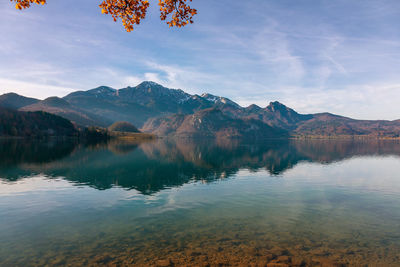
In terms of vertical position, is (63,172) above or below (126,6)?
below

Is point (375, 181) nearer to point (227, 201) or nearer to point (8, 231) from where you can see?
point (227, 201)

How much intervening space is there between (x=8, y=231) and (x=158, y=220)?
52.4ft

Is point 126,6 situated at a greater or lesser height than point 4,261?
greater

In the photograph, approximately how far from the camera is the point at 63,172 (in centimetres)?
6256

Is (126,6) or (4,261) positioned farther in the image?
(4,261)

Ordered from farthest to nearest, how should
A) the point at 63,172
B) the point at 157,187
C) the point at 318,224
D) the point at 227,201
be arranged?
1. the point at 63,172
2. the point at 157,187
3. the point at 227,201
4. the point at 318,224

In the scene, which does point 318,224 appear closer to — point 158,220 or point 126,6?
point 158,220

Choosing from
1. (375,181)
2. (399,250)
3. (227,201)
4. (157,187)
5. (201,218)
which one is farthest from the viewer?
(375,181)

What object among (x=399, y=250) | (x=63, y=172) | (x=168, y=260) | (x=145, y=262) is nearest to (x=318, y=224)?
(x=399, y=250)

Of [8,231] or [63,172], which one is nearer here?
[8,231]

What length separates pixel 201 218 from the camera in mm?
29594

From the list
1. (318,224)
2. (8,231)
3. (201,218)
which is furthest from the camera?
(201,218)

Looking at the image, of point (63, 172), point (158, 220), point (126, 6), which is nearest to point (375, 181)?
point (158, 220)

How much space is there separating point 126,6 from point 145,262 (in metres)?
20.2
